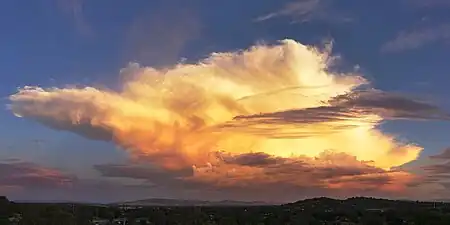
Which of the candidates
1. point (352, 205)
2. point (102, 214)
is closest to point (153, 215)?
point (102, 214)

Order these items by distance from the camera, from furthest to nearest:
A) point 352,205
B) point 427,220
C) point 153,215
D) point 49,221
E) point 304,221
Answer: point 352,205
point 153,215
point 304,221
point 427,220
point 49,221

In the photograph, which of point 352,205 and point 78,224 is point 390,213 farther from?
point 78,224

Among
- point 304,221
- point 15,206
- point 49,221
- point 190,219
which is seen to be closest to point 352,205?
point 304,221

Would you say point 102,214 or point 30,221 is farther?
point 102,214

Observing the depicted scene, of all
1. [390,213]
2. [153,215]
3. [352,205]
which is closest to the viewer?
[153,215]

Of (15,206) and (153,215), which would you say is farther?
(15,206)

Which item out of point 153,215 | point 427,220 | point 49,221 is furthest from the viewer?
point 153,215

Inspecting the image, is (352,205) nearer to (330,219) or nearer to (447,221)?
(330,219)
